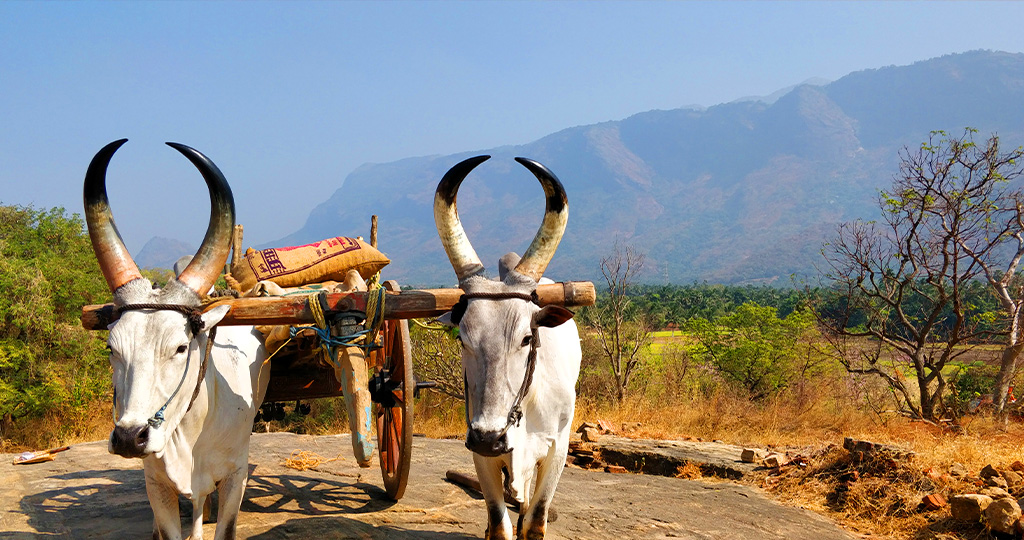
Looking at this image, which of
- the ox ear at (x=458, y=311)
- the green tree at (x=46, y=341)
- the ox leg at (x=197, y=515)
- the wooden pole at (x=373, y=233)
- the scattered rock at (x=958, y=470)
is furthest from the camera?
the green tree at (x=46, y=341)

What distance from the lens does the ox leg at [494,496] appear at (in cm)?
401

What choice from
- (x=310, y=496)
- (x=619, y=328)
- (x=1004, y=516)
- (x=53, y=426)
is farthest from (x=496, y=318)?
(x=53, y=426)

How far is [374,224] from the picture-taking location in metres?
6.89

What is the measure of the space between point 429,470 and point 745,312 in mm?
12466

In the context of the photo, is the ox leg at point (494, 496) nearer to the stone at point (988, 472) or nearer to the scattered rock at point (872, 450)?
the scattered rock at point (872, 450)

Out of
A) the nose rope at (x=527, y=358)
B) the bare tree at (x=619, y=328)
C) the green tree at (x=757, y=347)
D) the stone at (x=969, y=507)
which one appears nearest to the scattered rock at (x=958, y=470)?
the stone at (x=969, y=507)

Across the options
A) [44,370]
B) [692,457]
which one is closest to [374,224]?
[692,457]

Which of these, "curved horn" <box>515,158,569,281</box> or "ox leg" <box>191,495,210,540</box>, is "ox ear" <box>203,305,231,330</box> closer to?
"ox leg" <box>191,495,210,540</box>

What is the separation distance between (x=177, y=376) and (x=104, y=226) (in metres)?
0.94

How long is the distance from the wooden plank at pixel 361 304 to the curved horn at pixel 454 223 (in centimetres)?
40

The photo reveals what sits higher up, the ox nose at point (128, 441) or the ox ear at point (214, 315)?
the ox ear at point (214, 315)

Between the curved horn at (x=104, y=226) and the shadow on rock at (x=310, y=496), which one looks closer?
the curved horn at (x=104, y=226)

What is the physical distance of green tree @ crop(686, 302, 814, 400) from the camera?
628 inches

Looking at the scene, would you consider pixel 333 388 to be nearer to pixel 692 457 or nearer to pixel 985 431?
pixel 692 457
